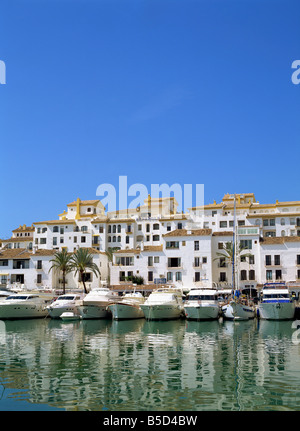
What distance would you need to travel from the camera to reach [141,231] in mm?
95750

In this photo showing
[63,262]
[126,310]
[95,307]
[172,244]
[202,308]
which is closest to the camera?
[202,308]

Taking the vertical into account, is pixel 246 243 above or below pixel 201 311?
above

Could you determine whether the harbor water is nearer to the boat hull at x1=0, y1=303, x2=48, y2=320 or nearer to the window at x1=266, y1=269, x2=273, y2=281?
the boat hull at x1=0, y1=303, x2=48, y2=320

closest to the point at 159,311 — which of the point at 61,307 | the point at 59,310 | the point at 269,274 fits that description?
the point at 61,307

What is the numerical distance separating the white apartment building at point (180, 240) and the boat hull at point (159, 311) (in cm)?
2092

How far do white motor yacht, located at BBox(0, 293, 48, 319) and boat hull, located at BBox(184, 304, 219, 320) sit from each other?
18.9 m

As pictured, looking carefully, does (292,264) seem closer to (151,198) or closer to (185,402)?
(151,198)

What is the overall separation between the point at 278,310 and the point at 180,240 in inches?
1130

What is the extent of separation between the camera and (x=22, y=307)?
2114 inches

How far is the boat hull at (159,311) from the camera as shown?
49969 millimetres

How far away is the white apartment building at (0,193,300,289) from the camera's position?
72250 mm

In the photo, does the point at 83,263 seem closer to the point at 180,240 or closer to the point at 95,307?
the point at 180,240

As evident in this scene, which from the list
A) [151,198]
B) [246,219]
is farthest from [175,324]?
[151,198]

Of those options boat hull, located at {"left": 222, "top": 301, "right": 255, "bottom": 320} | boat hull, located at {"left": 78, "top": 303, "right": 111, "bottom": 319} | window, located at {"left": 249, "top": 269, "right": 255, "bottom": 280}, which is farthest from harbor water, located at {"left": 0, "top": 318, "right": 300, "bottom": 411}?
window, located at {"left": 249, "top": 269, "right": 255, "bottom": 280}
